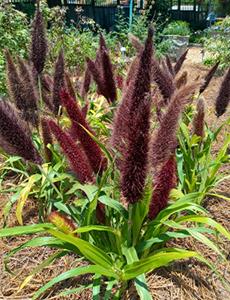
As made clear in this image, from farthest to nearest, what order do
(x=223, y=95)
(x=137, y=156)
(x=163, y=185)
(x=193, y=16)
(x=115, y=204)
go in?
1. (x=193, y=16)
2. (x=223, y=95)
3. (x=115, y=204)
4. (x=163, y=185)
5. (x=137, y=156)

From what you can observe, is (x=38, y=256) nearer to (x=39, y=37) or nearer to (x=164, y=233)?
(x=164, y=233)

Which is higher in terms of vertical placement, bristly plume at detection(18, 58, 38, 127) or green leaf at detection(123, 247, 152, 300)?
bristly plume at detection(18, 58, 38, 127)

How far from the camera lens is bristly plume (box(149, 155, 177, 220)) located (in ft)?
4.81

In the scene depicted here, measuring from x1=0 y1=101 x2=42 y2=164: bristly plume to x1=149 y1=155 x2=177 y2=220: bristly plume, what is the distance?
616mm

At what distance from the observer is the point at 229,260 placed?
80.2 inches

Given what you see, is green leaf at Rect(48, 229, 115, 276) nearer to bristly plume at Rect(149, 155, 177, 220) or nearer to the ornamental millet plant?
the ornamental millet plant

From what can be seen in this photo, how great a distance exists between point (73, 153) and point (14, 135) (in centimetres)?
30

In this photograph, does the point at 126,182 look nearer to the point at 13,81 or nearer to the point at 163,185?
the point at 163,185

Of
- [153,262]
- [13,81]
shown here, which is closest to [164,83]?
[13,81]

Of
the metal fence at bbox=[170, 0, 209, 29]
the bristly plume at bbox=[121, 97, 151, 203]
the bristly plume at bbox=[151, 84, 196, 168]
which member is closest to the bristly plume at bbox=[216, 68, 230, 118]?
the bristly plume at bbox=[151, 84, 196, 168]

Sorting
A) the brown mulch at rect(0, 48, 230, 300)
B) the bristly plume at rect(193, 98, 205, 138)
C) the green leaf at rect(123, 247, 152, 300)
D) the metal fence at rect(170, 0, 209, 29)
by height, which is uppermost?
the bristly plume at rect(193, 98, 205, 138)

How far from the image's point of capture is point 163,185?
149cm

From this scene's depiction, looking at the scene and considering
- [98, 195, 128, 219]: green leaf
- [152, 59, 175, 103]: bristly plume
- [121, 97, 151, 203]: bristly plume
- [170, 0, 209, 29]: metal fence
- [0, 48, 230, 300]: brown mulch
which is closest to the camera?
[121, 97, 151, 203]: bristly plume

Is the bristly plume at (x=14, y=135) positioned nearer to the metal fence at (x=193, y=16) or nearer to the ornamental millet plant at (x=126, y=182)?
the ornamental millet plant at (x=126, y=182)
